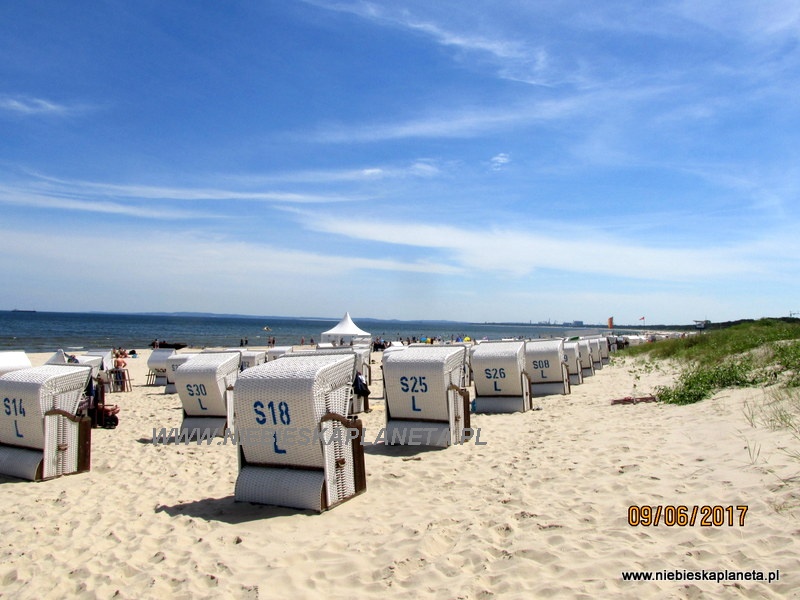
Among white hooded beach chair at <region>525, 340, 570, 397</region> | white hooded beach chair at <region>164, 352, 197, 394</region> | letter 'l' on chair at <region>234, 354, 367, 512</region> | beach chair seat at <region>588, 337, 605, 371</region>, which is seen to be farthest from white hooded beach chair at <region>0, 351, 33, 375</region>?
beach chair seat at <region>588, 337, 605, 371</region>

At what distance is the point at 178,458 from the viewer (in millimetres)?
7863

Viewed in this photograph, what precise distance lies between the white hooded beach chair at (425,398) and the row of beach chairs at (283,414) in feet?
0.05

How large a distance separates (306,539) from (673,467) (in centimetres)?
376

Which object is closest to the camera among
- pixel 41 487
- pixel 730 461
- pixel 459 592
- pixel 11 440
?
pixel 459 592

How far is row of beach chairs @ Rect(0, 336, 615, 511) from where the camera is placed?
17.9 feet

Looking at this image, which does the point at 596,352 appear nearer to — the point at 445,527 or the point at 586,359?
the point at 586,359

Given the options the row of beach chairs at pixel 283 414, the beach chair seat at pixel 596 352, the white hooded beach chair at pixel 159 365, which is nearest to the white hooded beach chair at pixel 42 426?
the row of beach chairs at pixel 283 414

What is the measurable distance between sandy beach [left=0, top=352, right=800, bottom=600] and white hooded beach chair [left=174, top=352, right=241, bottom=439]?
1486 millimetres

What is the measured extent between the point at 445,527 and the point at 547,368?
9867 mm

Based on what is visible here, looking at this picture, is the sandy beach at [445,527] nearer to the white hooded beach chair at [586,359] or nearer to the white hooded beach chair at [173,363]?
the white hooded beach chair at [173,363]

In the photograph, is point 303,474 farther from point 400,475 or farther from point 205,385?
point 205,385

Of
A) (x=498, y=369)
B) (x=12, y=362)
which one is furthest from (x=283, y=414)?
(x=12, y=362)

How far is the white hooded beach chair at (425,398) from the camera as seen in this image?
26.0ft

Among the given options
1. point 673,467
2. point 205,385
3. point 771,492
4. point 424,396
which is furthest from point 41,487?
point 771,492
